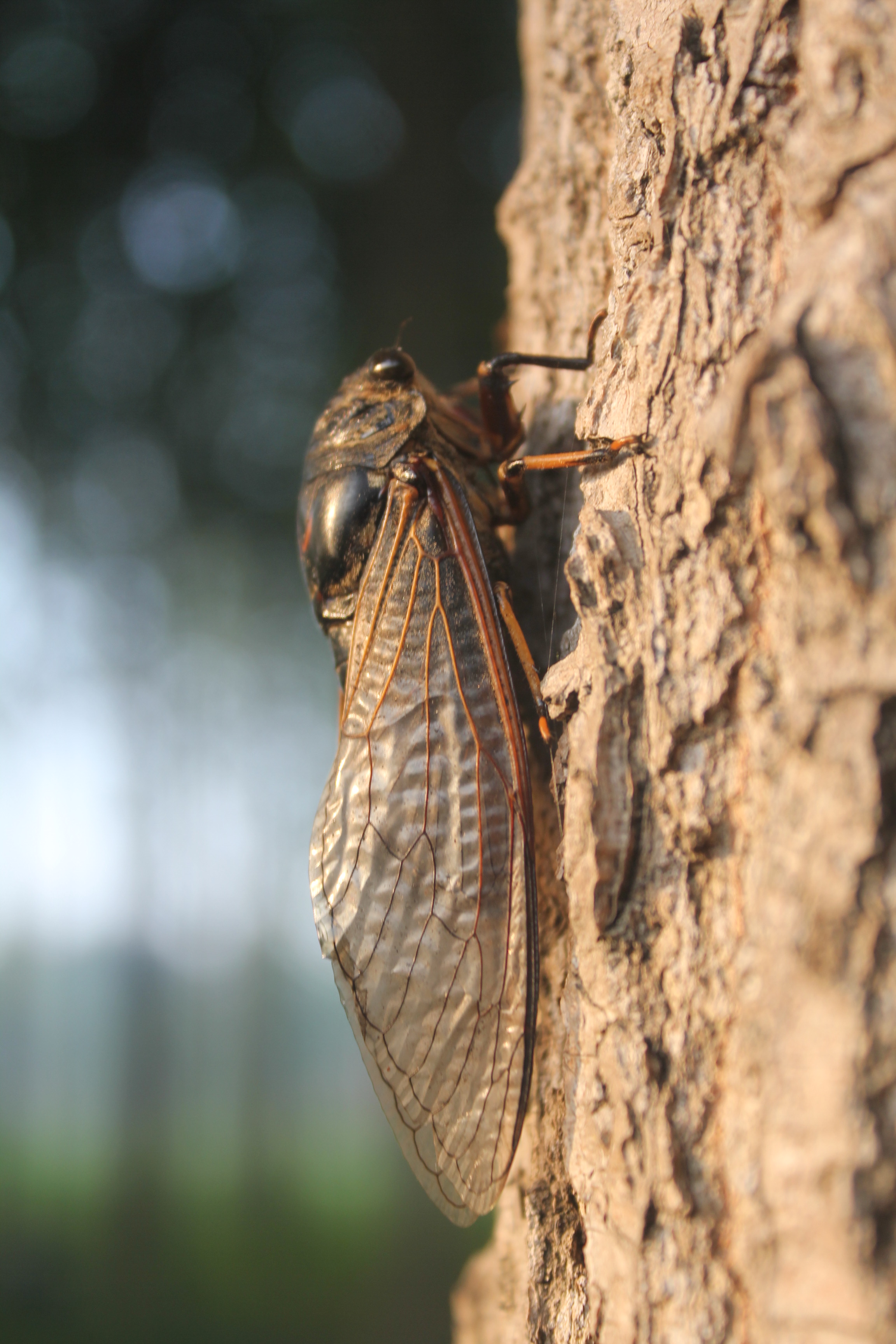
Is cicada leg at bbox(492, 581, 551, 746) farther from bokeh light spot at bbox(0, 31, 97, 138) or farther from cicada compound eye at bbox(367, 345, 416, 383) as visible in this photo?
bokeh light spot at bbox(0, 31, 97, 138)

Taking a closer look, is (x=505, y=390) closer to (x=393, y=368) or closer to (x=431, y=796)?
(x=393, y=368)

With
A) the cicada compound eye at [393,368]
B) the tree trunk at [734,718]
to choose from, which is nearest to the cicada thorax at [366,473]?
the cicada compound eye at [393,368]

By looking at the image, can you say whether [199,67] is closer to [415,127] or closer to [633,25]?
[415,127]

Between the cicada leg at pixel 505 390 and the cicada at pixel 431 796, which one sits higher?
the cicada leg at pixel 505 390

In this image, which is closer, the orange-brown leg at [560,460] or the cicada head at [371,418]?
the orange-brown leg at [560,460]

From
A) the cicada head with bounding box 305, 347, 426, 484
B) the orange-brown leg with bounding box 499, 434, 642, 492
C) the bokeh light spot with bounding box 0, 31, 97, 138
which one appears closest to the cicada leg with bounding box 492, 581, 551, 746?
the orange-brown leg with bounding box 499, 434, 642, 492

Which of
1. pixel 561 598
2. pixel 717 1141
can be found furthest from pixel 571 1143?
pixel 561 598

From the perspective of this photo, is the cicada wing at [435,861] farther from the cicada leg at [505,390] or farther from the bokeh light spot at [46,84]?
the bokeh light spot at [46,84]
